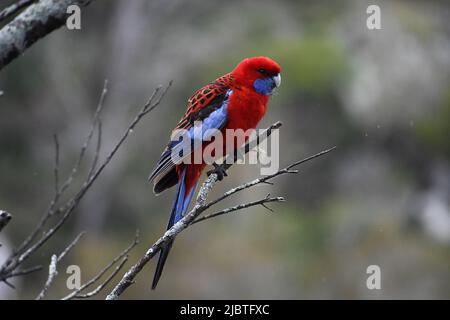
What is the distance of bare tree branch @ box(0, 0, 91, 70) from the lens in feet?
7.34

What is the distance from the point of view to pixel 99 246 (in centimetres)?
984

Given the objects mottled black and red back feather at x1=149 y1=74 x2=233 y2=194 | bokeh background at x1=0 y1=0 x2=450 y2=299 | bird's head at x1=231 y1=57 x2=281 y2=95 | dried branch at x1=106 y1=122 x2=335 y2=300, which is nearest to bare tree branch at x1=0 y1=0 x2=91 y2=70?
dried branch at x1=106 y1=122 x2=335 y2=300

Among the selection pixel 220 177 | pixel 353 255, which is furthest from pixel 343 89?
pixel 220 177

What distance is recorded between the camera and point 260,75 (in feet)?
11.7

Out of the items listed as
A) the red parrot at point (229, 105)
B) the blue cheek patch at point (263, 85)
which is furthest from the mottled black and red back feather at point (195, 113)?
the blue cheek patch at point (263, 85)

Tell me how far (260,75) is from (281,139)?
572cm

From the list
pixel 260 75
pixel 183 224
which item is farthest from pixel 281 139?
pixel 183 224

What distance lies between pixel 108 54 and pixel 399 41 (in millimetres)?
5645

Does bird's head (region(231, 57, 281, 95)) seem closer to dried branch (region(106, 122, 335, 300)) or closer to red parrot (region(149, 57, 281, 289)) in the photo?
red parrot (region(149, 57, 281, 289))

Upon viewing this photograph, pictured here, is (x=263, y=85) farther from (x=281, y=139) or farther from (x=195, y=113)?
(x=281, y=139)

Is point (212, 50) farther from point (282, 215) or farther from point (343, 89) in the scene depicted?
point (282, 215)

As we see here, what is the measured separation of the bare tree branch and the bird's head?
1.39m

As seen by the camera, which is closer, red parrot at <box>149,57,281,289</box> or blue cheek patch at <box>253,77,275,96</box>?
red parrot at <box>149,57,281,289</box>
